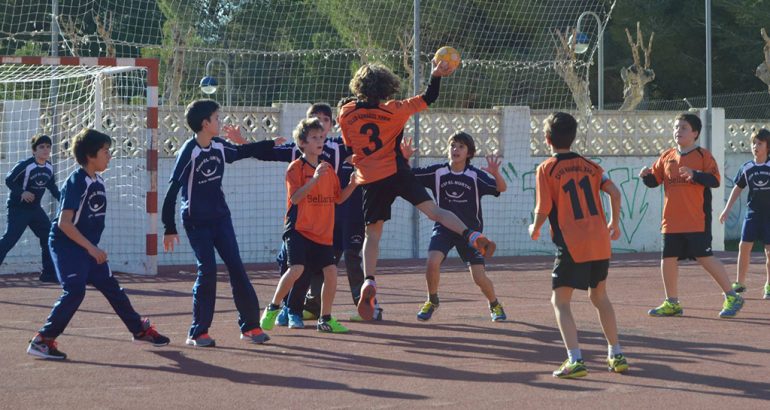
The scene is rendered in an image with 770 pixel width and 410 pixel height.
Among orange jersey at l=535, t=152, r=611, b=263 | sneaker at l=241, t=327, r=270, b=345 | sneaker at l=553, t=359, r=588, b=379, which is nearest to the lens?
sneaker at l=553, t=359, r=588, b=379

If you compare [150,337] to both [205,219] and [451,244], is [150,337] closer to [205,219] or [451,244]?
[205,219]

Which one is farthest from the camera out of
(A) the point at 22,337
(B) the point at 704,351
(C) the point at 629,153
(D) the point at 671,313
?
(C) the point at 629,153

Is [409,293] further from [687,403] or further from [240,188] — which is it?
[687,403]

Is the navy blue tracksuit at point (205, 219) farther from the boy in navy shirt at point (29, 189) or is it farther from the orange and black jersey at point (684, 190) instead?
the boy in navy shirt at point (29, 189)

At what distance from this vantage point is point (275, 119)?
651 inches

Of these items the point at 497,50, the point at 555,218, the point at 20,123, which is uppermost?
the point at 497,50

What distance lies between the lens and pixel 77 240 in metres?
7.64

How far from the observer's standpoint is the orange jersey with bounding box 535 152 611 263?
22.8ft

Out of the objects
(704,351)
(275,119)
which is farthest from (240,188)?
(704,351)

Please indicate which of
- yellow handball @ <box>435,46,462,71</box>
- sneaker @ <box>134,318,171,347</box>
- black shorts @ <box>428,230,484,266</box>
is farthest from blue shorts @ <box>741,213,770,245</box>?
sneaker @ <box>134,318,171,347</box>

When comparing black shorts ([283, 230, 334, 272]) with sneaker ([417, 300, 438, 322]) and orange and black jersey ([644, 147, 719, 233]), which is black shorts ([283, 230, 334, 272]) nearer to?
sneaker ([417, 300, 438, 322])

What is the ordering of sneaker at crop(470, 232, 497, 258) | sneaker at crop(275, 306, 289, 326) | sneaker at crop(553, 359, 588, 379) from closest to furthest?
sneaker at crop(553, 359, 588, 379), sneaker at crop(470, 232, 497, 258), sneaker at crop(275, 306, 289, 326)

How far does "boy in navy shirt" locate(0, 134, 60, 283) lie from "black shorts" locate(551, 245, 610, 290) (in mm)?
8311

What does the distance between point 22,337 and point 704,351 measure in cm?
544
